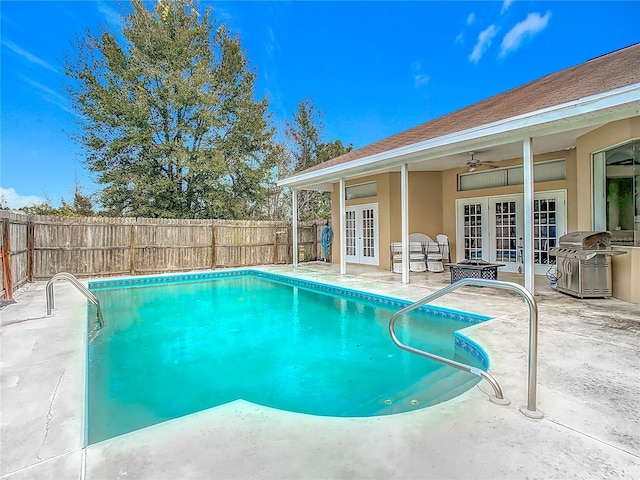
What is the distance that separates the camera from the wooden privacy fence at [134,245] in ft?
29.3

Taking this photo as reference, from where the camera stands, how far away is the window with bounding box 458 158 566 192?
8.38 metres

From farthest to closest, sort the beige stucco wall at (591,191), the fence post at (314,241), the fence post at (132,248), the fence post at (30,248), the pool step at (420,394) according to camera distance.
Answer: the fence post at (314,241)
the fence post at (132,248)
the fence post at (30,248)
the beige stucco wall at (591,191)
the pool step at (420,394)

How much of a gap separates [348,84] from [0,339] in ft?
73.1

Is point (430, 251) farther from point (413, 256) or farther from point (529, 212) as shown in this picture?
point (529, 212)

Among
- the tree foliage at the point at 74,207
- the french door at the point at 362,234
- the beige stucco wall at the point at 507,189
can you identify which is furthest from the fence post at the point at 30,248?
the beige stucco wall at the point at 507,189

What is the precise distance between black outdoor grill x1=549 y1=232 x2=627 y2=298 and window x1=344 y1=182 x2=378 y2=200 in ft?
19.6

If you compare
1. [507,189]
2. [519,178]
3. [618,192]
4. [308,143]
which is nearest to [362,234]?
[507,189]

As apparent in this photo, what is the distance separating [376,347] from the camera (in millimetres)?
4969

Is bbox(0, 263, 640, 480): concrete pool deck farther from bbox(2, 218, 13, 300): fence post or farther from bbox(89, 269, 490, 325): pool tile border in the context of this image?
bbox(2, 218, 13, 300): fence post

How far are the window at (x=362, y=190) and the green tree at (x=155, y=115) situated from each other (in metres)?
6.81

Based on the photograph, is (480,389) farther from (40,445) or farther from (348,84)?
(348,84)

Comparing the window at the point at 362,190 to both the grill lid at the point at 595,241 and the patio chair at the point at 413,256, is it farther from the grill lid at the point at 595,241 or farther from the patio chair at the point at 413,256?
the grill lid at the point at 595,241

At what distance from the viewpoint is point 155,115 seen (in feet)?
52.4

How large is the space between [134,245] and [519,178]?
1106cm
